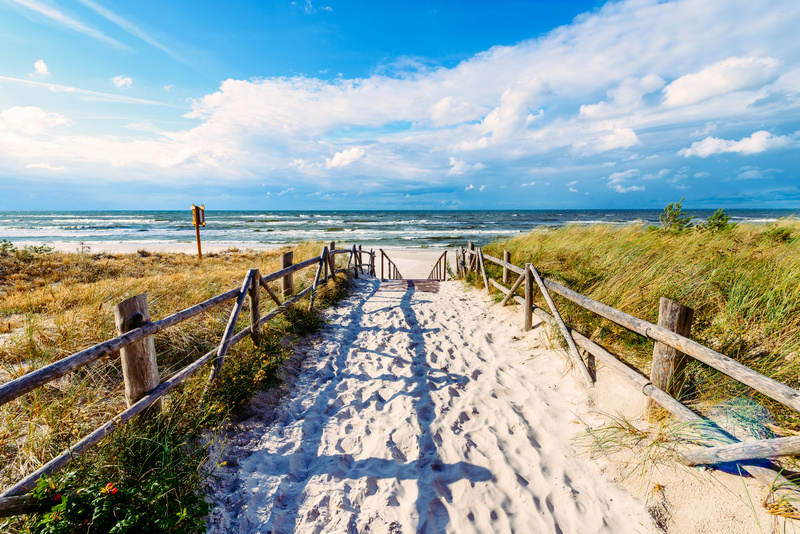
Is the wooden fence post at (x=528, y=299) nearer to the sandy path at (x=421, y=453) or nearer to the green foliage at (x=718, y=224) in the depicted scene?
the sandy path at (x=421, y=453)

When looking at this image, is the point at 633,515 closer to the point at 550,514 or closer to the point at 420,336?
the point at 550,514

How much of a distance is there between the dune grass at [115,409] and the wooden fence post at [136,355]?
0.90ft

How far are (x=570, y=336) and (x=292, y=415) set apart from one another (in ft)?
11.7

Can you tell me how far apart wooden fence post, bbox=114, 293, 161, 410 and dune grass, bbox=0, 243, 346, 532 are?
0.27m

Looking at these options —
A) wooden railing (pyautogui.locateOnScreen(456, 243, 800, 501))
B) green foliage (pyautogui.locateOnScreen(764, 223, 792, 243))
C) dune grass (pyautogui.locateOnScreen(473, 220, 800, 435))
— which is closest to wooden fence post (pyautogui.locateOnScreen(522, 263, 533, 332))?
dune grass (pyautogui.locateOnScreen(473, 220, 800, 435))

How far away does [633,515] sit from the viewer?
2.50 meters

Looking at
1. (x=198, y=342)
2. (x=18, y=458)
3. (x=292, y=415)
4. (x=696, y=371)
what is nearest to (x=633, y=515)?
(x=696, y=371)

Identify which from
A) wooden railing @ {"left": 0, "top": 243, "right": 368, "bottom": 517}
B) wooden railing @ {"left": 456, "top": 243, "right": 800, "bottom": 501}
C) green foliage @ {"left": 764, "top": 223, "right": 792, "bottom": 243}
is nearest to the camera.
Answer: wooden railing @ {"left": 0, "top": 243, "right": 368, "bottom": 517}

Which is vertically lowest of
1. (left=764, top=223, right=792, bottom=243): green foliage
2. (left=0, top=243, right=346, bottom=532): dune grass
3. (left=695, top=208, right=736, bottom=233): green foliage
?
(left=0, top=243, right=346, bottom=532): dune grass

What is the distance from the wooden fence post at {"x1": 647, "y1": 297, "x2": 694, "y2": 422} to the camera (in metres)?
2.86

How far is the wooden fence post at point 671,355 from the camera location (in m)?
2.86

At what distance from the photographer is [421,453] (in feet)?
10.7

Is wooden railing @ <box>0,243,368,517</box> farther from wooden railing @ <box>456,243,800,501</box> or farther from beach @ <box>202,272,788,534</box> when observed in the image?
wooden railing @ <box>456,243,800,501</box>

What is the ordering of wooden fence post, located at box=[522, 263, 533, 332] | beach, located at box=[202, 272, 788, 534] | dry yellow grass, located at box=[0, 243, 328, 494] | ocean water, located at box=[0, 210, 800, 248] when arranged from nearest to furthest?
1. beach, located at box=[202, 272, 788, 534]
2. dry yellow grass, located at box=[0, 243, 328, 494]
3. wooden fence post, located at box=[522, 263, 533, 332]
4. ocean water, located at box=[0, 210, 800, 248]
